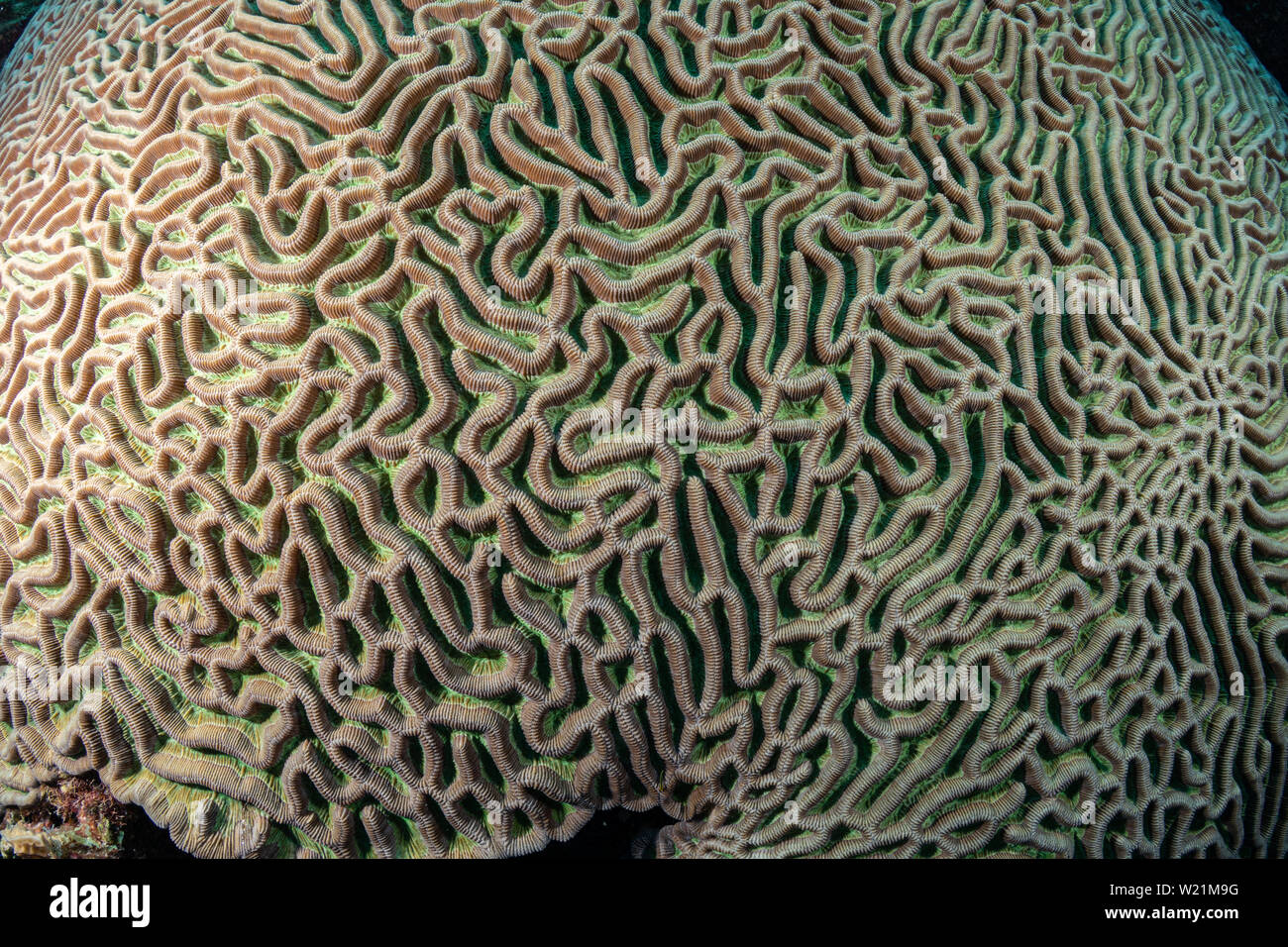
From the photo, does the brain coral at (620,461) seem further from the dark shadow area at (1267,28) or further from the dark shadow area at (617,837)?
the dark shadow area at (1267,28)

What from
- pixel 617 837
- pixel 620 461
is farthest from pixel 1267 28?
pixel 617 837

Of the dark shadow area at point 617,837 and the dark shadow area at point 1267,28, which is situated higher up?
the dark shadow area at point 1267,28

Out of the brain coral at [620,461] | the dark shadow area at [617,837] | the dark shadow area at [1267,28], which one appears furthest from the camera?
the dark shadow area at [1267,28]

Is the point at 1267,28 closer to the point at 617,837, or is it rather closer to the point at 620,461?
the point at 620,461

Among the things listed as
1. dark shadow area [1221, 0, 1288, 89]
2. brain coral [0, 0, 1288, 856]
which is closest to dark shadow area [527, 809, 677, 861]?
brain coral [0, 0, 1288, 856]

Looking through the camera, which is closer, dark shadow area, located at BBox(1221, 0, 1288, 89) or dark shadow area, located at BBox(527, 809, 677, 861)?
dark shadow area, located at BBox(527, 809, 677, 861)

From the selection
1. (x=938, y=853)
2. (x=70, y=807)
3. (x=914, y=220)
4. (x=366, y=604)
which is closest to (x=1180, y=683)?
(x=938, y=853)

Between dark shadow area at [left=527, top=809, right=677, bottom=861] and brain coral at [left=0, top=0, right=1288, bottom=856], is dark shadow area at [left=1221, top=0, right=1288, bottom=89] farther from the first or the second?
dark shadow area at [left=527, top=809, right=677, bottom=861]

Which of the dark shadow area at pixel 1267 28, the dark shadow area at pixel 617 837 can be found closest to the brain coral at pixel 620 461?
the dark shadow area at pixel 617 837

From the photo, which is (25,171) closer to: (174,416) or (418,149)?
(174,416)
